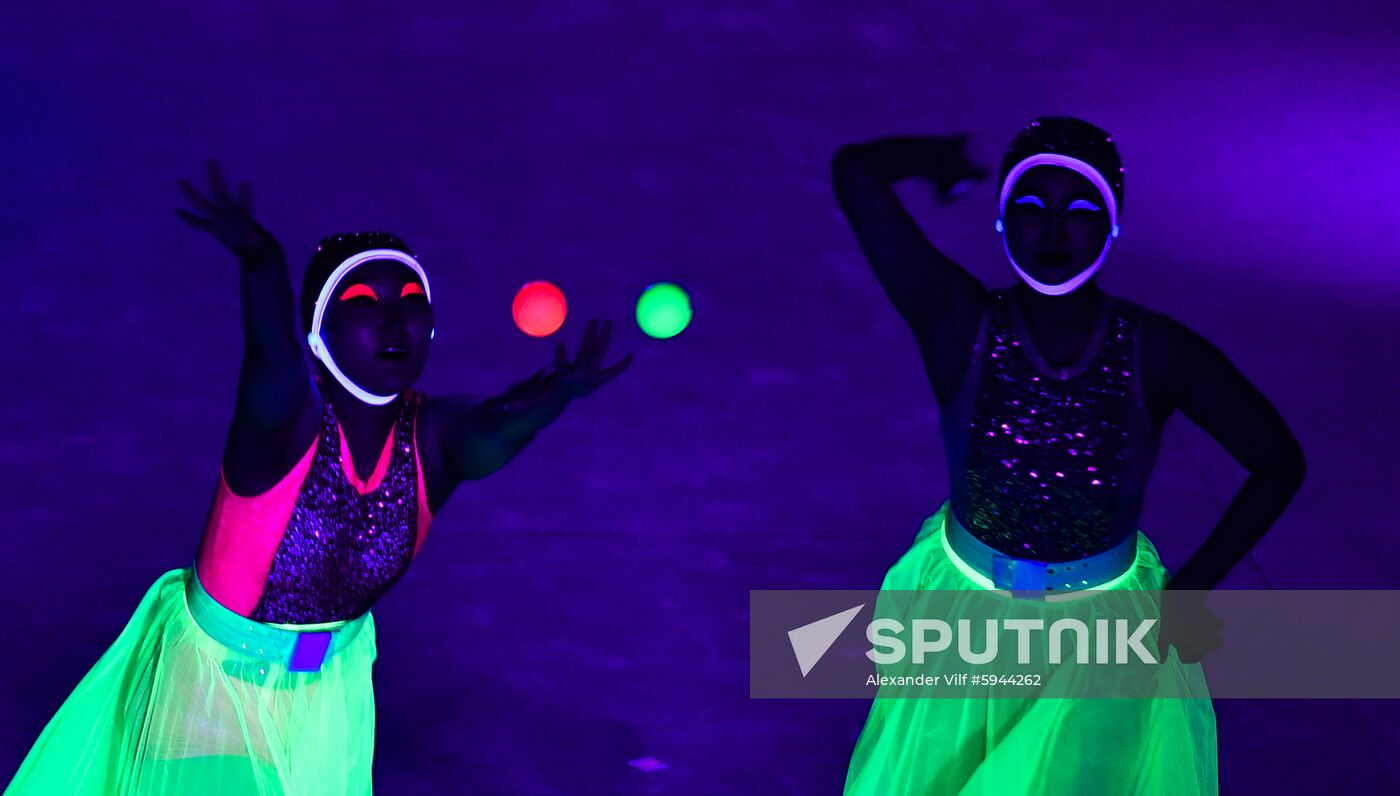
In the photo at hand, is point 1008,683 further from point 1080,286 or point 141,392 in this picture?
point 141,392

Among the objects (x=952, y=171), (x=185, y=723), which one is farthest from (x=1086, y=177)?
(x=185, y=723)

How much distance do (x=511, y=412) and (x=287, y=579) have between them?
50 cm

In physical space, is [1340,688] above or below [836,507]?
below

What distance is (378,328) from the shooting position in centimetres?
294

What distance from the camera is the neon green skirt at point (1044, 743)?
2904 millimetres

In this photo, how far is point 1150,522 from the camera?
178 inches

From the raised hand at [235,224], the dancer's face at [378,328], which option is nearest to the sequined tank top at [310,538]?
the dancer's face at [378,328]

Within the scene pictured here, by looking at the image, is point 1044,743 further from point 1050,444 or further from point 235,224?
point 235,224

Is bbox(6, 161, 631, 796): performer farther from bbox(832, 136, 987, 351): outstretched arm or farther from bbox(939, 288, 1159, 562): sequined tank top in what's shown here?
bbox(939, 288, 1159, 562): sequined tank top

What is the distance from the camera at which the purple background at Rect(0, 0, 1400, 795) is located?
4309 mm

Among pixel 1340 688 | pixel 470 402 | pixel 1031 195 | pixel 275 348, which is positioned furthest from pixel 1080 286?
pixel 1340 688

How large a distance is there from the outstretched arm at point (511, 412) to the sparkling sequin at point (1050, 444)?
2.17ft

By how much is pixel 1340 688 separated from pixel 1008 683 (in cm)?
150

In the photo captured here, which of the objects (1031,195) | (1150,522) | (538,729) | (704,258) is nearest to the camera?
(1031,195)
